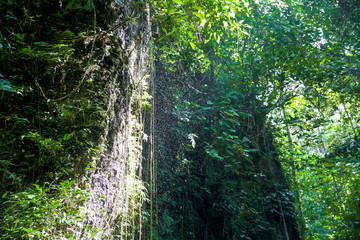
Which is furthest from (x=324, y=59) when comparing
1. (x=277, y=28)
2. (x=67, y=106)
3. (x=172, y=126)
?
(x=67, y=106)

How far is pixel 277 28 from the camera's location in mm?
5020

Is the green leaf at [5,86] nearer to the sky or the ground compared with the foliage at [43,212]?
nearer to the sky

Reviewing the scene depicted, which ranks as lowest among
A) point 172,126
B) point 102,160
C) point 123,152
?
point 102,160

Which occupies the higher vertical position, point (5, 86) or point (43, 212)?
point (5, 86)

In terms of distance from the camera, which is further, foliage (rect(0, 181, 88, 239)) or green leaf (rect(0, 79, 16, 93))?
green leaf (rect(0, 79, 16, 93))

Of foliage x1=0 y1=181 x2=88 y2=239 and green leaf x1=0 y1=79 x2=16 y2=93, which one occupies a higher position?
green leaf x1=0 y1=79 x2=16 y2=93

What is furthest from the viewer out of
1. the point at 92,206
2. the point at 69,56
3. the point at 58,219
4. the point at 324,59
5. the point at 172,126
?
the point at 172,126

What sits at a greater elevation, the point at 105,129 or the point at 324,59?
the point at 324,59

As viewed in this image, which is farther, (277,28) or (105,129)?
(277,28)

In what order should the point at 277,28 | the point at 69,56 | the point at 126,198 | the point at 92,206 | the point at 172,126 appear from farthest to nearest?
the point at 277,28 < the point at 172,126 < the point at 126,198 < the point at 69,56 < the point at 92,206

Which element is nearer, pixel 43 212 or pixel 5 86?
pixel 43 212

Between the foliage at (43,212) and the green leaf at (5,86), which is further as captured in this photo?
the green leaf at (5,86)

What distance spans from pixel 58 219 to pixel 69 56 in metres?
0.90

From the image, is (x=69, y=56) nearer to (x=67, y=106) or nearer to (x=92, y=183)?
(x=67, y=106)
